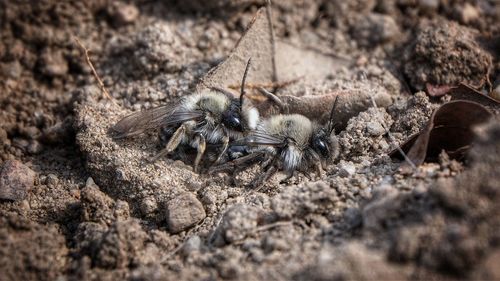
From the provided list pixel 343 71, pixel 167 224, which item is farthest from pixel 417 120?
pixel 167 224

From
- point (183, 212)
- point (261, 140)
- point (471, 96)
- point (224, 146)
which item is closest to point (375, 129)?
point (471, 96)

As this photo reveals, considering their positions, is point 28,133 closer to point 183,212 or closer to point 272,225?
point 183,212

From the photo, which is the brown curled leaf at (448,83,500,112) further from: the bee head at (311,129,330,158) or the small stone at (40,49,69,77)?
the small stone at (40,49,69,77)

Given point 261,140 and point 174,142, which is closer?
point 174,142

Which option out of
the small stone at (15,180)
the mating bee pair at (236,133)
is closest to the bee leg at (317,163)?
the mating bee pair at (236,133)

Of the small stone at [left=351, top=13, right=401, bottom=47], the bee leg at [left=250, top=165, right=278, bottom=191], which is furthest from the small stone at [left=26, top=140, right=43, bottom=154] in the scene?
the small stone at [left=351, top=13, right=401, bottom=47]

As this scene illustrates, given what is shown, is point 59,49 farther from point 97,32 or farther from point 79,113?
point 79,113
